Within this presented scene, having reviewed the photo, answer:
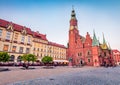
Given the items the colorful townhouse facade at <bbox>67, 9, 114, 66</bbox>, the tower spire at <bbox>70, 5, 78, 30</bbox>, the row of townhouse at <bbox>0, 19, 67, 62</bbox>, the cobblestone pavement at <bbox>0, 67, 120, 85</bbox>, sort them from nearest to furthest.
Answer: the cobblestone pavement at <bbox>0, 67, 120, 85</bbox>
the row of townhouse at <bbox>0, 19, 67, 62</bbox>
the colorful townhouse facade at <bbox>67, 9, 114, 66</bbox>
the tower spire at <bbox>70, 5, 78, 30</bbox>

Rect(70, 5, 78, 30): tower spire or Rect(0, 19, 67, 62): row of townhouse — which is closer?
Rect(0, 19, 67, 62): row of townhouse

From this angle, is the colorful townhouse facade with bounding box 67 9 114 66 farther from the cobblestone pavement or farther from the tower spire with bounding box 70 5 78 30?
the cobblestone pavement

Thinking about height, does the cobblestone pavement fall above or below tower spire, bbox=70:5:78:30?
below

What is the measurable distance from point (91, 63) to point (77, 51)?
10074 millimetres

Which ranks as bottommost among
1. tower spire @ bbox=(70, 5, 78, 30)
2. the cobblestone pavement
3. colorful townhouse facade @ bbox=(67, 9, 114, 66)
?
the cobblestone pavement

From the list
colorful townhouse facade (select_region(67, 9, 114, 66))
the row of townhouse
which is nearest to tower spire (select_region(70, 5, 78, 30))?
colorful townhouse facade (select_region(67, 9, 114, 66))

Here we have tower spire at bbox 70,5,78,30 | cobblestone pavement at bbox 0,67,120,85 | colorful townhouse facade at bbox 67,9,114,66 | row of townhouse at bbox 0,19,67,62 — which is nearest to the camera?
cobblestone pavement at bbox 0,67,120,85

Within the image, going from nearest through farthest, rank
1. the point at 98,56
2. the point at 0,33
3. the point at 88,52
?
the point at 0,33
the point at 98,56
the point at 88,52

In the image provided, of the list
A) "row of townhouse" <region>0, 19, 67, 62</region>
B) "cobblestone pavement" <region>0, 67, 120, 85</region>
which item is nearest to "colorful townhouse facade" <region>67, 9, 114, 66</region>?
"row of townhouse" <region>0, 19, 67, 62</region>

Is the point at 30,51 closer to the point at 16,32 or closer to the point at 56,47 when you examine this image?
the point at 16,32

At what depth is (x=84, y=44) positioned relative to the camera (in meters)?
56.2

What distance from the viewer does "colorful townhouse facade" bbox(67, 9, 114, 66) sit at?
50.6 m

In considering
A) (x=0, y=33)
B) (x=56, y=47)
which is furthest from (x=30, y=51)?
(x=56, y=47)

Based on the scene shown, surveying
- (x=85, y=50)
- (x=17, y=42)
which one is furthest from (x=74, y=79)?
(x=85, y=50)
